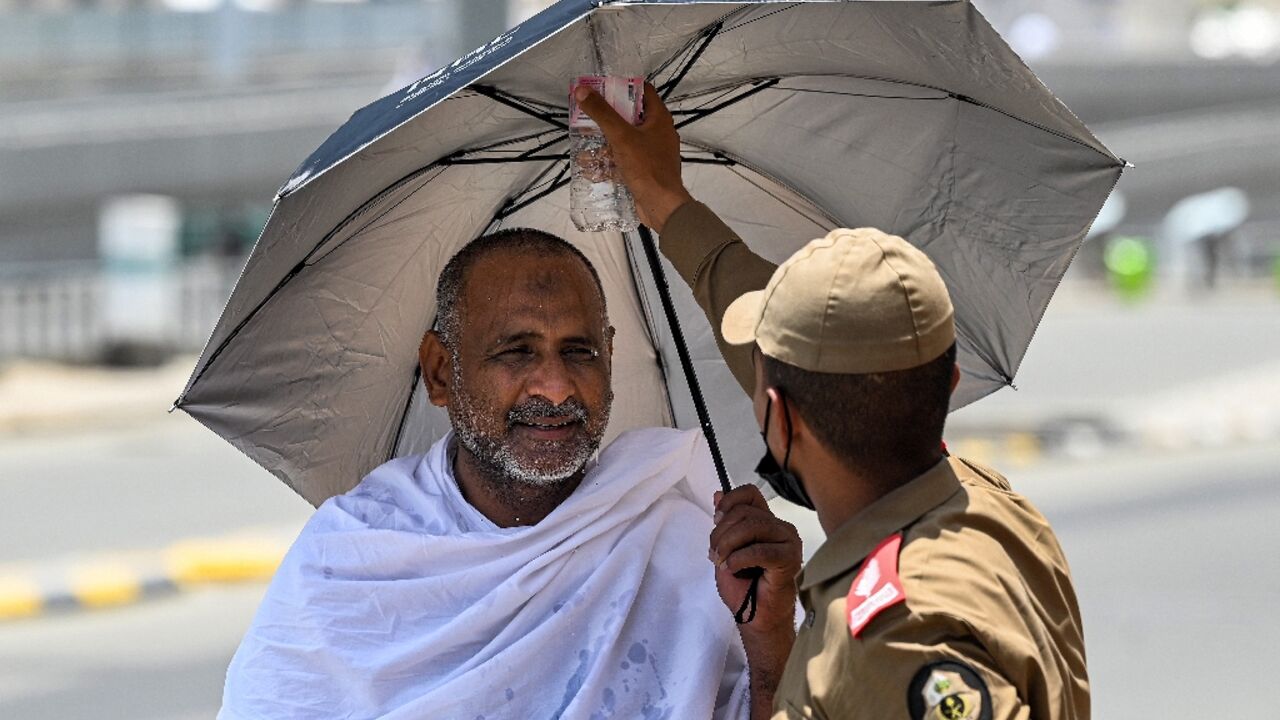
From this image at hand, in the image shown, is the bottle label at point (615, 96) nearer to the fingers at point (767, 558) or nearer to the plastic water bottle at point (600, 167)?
the plastic water bottle at point (600, 167)

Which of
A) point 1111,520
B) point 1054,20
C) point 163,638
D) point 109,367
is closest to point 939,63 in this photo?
point 163,638

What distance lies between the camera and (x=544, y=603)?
3.62m

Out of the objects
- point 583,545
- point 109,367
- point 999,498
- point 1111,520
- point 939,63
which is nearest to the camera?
point 999,498

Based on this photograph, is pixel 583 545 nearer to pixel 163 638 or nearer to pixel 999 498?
pixel 999 498

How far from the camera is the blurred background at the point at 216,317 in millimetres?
9492

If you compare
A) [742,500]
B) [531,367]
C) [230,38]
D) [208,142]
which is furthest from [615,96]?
[230,38]

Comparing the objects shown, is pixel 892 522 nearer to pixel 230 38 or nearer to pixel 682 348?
pixel 682 348

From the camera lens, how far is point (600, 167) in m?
3.50

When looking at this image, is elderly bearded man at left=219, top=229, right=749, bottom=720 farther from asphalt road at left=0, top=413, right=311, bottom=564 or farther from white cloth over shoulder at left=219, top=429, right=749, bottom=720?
asphalt road at left=0, top=413, right=311, bottom=564

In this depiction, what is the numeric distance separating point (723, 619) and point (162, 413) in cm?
1386

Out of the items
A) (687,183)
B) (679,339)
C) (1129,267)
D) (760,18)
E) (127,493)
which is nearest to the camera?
(760,18)

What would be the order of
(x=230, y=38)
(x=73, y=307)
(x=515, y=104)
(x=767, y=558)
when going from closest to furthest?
(x=767, y=558)
(x=515, y=104)
(x=73, y=307)
(x=230, y=38)

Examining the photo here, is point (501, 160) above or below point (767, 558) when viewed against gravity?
above

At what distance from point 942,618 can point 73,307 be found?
17.0 m
